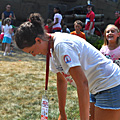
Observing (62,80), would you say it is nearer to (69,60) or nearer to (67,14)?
(69,60)

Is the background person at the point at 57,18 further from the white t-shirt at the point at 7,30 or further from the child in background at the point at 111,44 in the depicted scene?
the child in background at the point at 111,44

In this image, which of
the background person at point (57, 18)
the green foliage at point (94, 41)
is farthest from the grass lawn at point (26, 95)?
the green foliage at point (94, 41)

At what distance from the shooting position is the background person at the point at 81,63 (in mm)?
1711

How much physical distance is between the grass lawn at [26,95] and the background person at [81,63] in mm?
1764

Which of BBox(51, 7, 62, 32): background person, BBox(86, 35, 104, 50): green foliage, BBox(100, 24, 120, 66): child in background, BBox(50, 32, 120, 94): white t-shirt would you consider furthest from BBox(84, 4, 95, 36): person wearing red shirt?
BBox(50, 32, 120, 94): white t-shirt

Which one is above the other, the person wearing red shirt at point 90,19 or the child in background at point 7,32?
the person wearing red shirt at point 90,19

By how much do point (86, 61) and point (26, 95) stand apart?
121 inches

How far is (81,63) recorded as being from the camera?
1.84m

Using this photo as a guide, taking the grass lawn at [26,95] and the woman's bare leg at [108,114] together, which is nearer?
the woman's bare leg at [108,114]

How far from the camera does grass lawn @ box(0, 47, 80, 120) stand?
3.72 meters

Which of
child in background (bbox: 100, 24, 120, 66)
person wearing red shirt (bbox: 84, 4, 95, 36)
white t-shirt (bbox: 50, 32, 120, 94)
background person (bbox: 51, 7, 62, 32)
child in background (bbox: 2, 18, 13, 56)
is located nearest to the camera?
white t-shirt (bbox: 50, 32, 120, 94)

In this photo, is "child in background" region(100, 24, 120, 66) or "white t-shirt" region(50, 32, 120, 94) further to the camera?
"child in background" region(100, 24, 120, 66)

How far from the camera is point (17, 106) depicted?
13.3 ft

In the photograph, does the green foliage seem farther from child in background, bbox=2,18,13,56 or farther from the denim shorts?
the denim shorts
